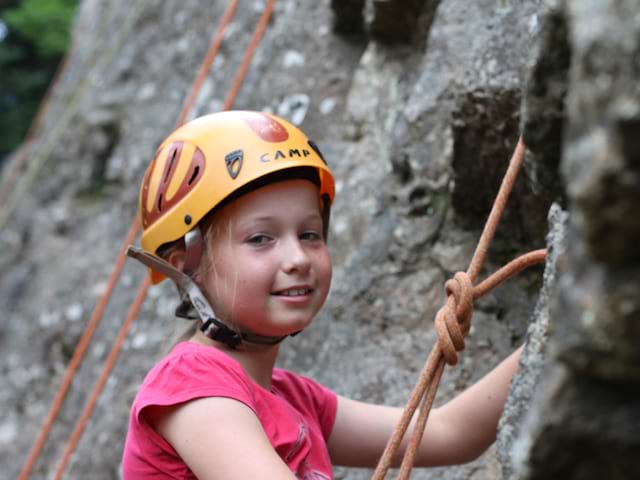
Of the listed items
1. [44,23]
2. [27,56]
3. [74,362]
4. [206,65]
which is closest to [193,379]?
[74,362]

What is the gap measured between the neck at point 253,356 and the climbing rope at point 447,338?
378mm

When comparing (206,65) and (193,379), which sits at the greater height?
(206,65)

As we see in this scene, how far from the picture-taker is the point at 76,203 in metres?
6.14

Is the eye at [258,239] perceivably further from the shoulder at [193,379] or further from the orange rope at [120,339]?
the orange rope at [120,339]

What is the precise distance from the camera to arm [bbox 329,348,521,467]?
2107mm

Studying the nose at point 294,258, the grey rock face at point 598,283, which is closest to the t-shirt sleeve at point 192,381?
the nose at point 294,258

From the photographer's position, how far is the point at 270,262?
6.36 ft

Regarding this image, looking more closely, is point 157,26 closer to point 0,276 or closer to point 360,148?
point 0,276

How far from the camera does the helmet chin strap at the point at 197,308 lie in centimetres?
200

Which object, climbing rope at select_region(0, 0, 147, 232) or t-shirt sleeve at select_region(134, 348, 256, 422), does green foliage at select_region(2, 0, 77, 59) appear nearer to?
climbing rope at select_region(0, 0, 147, 232)

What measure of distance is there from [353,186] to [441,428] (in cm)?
148

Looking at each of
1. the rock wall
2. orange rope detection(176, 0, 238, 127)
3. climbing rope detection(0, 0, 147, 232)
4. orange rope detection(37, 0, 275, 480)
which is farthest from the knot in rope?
climbing rope detection(0, 0, 147, 232)

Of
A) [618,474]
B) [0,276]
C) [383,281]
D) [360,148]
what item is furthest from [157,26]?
[618,474]

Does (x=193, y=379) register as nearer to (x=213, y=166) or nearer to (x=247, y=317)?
(x=247, y=317)
